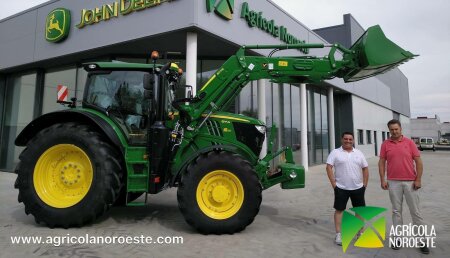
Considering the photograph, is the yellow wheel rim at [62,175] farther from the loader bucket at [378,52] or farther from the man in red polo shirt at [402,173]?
the loader bucket at [378,52]

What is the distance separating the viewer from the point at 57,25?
10203mm

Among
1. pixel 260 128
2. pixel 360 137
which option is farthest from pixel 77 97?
pixel 360 137

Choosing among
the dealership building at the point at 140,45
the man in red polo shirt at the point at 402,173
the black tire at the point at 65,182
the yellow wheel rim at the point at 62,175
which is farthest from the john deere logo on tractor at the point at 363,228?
the dealership building at the point at 140,45

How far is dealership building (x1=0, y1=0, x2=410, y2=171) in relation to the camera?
831 cm

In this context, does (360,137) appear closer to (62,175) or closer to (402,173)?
(402,173)

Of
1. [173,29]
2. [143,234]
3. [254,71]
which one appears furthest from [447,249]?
[173,29]

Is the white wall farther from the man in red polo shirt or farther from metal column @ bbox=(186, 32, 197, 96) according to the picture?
the man in red polo shirt

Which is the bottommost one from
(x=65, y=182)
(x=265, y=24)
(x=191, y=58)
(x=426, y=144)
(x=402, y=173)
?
(x=65, y=182)

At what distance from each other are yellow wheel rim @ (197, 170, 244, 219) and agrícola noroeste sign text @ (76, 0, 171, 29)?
5.63 meters

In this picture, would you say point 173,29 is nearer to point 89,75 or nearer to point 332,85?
point 89,75

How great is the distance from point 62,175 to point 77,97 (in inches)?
292

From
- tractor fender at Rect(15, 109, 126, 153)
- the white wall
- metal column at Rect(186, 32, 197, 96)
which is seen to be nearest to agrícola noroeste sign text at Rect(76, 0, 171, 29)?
metal column at Rect(186, 32, 197, 96)

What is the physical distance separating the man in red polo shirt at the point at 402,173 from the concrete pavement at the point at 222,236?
0.50 meters

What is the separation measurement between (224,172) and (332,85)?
13.8 m
